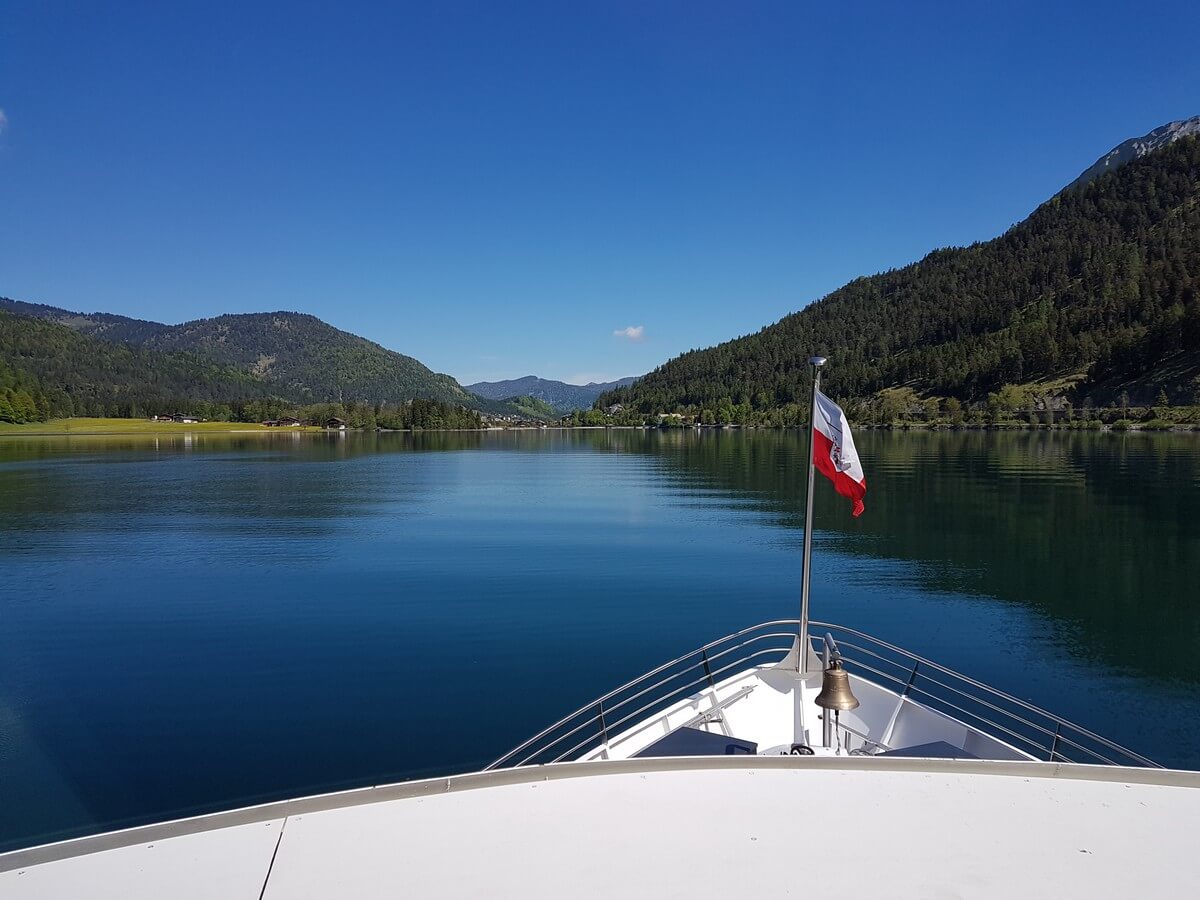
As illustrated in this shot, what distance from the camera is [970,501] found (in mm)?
57781

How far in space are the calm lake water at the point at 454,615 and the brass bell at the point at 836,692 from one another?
24.8 feet

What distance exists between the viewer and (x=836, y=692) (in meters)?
10.3

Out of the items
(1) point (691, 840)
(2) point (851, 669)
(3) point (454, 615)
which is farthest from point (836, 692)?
(3) point (454, 615)

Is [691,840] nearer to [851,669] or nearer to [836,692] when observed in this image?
[836,692]

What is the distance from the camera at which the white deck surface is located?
520 cm

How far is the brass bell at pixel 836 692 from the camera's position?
1026 centimetres

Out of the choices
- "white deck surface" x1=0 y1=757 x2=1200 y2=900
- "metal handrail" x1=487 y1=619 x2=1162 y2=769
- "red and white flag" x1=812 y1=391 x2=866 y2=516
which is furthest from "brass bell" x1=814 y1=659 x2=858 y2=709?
"red and white flag" x1=812 y1=391 x2=866 y2=516

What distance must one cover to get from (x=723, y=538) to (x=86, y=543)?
35.6 meters

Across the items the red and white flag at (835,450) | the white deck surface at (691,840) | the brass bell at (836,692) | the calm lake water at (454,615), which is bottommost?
the calm lake water at (454,615)

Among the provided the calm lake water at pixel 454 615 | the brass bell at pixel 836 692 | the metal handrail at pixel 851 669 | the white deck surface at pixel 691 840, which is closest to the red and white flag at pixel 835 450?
the metal handrail at pixel 851 669

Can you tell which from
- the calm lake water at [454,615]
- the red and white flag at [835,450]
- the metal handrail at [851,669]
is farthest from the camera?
the calm lake water at [454,615]

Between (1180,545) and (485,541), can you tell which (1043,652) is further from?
(485,541)

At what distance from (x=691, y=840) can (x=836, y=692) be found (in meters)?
5.13

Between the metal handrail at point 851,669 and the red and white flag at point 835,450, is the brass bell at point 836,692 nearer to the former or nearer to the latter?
the metal handrail at point 851,669
